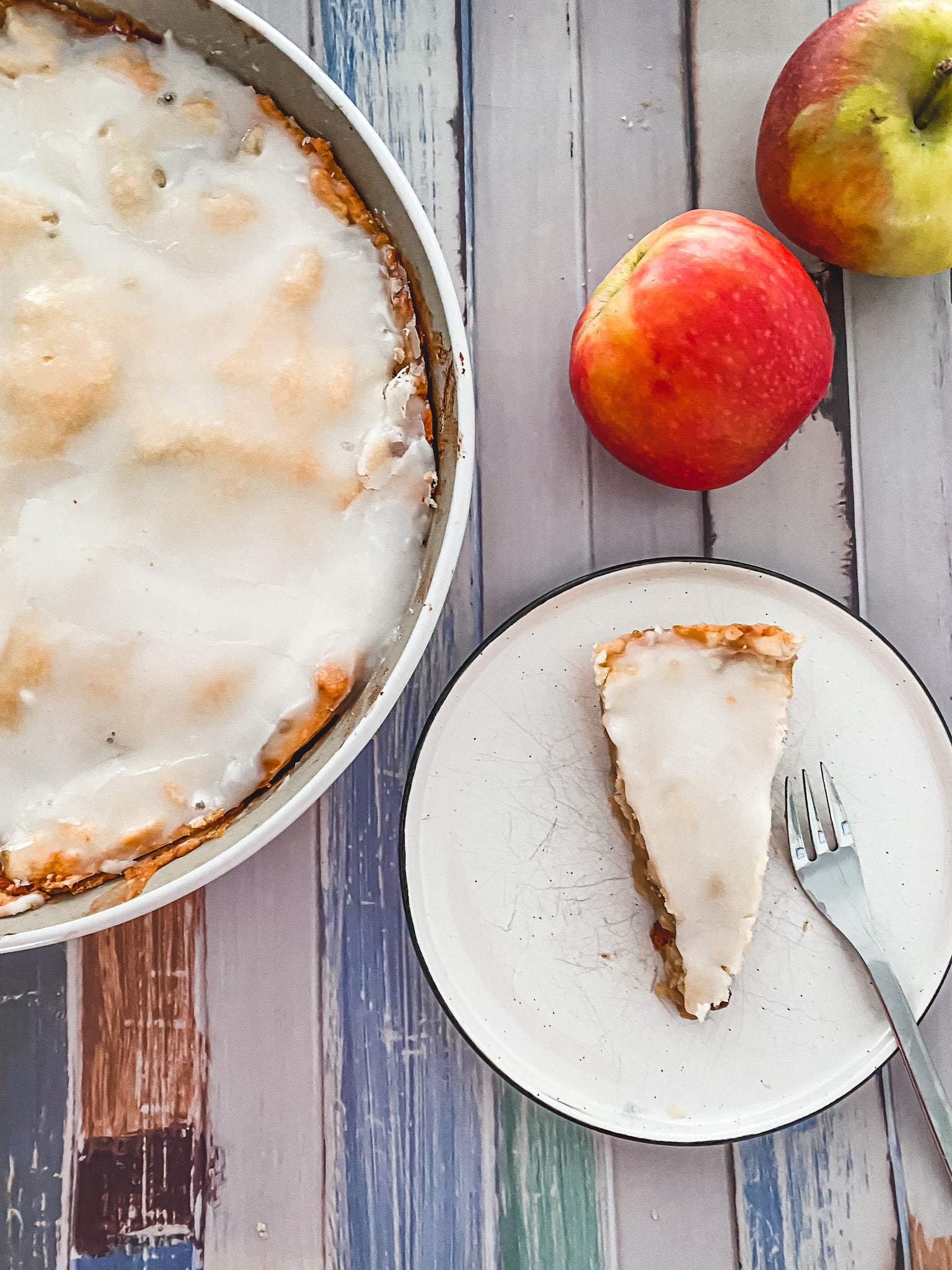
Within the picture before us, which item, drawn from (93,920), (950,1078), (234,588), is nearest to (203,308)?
(234,588)

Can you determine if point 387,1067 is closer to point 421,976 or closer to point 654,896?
point 421,976

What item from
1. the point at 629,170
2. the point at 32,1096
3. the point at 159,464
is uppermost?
the point at 629,170

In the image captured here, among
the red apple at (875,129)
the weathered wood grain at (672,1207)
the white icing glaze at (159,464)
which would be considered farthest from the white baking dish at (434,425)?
the weathered wood grain at (672,1207)

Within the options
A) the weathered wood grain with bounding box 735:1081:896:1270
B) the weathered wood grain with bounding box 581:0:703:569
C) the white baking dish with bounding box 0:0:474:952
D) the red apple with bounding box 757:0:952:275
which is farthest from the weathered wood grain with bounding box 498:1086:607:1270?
the red apple with bounding box 757:0:952:275

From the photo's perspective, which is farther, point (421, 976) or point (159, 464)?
point (421, 976)

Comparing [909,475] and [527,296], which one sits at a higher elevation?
[527,296]

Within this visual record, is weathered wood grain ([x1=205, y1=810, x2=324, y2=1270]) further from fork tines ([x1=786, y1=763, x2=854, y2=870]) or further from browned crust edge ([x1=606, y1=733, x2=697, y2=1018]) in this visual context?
fork tines ([x1=786, y1=763, x2=854, y2=870])

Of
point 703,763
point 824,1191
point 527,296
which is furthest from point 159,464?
point 824,1191
